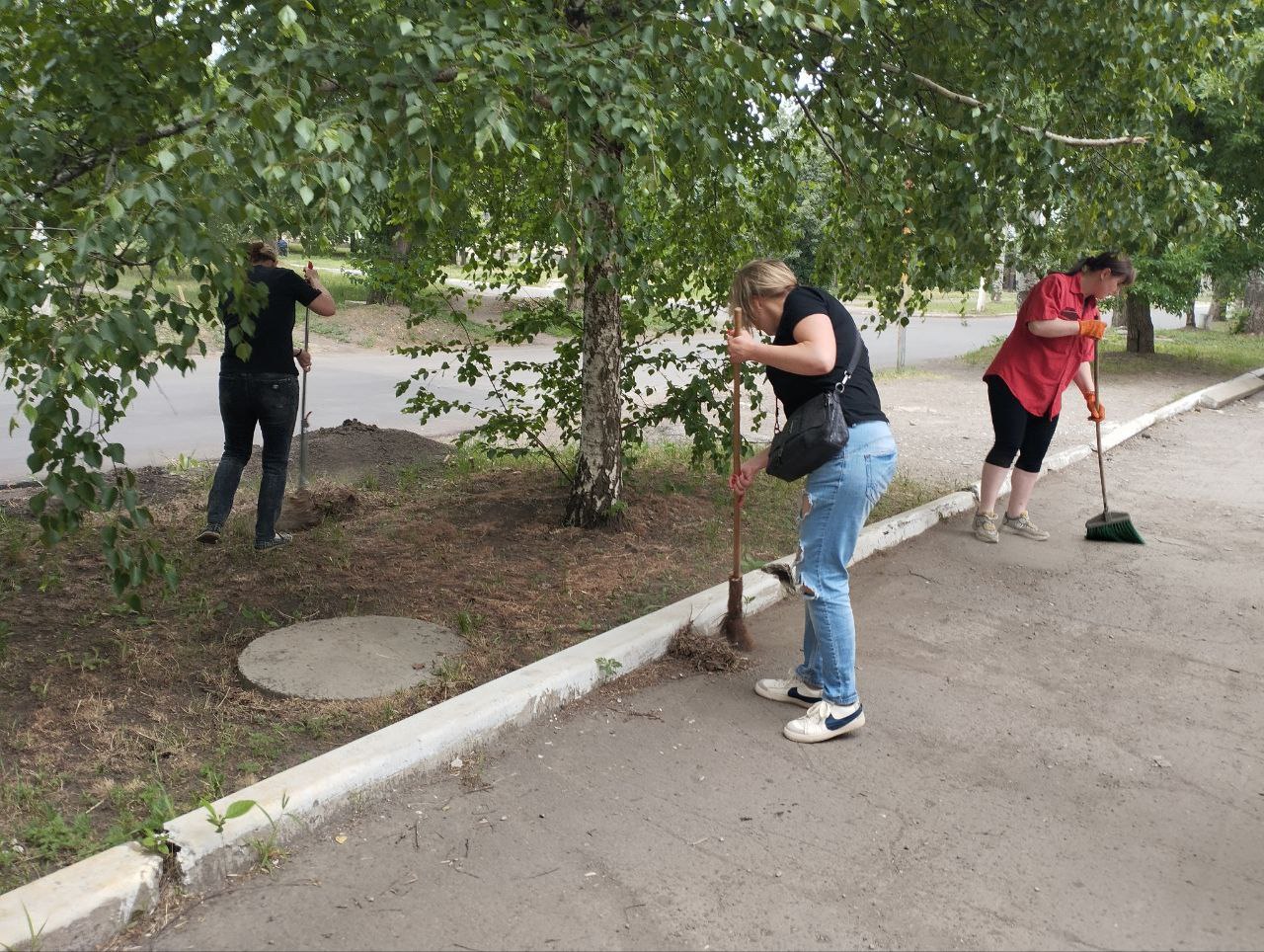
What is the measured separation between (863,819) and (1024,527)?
4.15 metres

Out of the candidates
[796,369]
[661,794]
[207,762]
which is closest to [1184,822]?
[661,794]

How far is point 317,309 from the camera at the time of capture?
6.20 m

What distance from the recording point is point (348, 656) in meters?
4.66

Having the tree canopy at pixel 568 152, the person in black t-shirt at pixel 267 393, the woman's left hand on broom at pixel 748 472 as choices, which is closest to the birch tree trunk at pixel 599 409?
the tree canopy at pixel 568 152

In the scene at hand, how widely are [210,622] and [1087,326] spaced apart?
508 cm

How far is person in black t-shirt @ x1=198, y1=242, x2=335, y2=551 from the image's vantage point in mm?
6000

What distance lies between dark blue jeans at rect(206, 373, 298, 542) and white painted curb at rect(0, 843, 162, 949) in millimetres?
3343

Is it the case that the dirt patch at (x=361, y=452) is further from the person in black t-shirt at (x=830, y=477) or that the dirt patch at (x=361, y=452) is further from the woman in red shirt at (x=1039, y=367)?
the person in black t-shirt at (x=830, y=477)

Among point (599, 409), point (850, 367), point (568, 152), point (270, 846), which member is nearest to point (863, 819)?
point (850, 367)

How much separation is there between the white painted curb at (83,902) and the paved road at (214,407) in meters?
3.67

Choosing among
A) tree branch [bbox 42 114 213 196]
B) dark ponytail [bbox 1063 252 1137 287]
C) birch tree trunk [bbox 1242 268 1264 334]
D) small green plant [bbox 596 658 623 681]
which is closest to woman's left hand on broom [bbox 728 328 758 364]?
small green plant [bbox 596 658 623 681]

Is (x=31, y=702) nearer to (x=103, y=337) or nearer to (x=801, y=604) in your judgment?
(x=103, y=337)

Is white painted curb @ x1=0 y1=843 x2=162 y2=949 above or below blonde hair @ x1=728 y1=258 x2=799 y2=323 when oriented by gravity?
below

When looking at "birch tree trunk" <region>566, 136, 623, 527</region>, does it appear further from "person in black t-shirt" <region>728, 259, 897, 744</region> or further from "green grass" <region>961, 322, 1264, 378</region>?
"green grass" <region>961, 322, 1264, 378</region>
